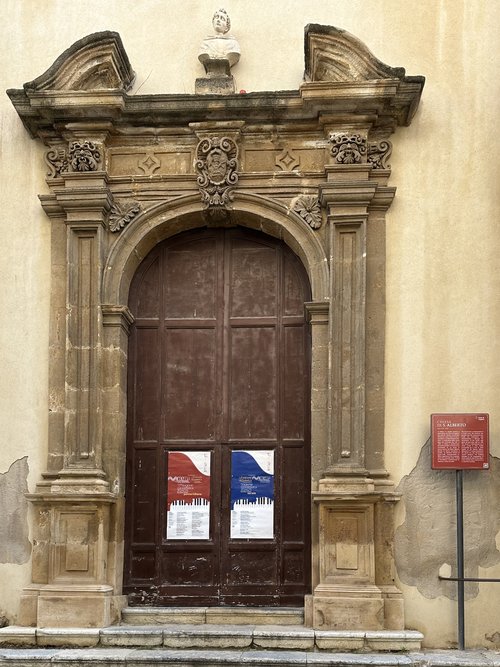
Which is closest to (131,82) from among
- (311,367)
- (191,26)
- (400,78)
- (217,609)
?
(191,26)

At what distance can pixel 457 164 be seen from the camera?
31.1 feet

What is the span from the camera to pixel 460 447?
29.3ft

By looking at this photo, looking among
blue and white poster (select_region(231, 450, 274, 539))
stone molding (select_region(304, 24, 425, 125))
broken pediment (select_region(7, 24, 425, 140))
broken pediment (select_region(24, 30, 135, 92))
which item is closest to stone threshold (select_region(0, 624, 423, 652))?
blue and white poster (select_region(231, 450, 274, 539))

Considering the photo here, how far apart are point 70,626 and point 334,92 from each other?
4851mm

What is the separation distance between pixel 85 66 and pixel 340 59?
215cm

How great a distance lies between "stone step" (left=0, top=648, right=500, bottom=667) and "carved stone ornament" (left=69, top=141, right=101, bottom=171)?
13.1ft

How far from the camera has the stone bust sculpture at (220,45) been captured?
9.63m

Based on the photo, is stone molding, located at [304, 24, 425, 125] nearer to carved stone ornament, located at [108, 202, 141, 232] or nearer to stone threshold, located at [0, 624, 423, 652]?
carved stone ornament, located at [108, 202, 141, 232]

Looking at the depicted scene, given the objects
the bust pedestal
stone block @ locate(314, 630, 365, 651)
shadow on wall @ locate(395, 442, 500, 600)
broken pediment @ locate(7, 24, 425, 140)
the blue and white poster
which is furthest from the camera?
the bust pedestal

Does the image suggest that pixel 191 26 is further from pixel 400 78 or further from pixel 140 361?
pixel 140 361

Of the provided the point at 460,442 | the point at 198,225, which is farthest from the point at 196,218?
the point at 460,442

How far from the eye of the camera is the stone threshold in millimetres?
8586

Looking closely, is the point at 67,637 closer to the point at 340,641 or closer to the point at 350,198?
the point at 340,641

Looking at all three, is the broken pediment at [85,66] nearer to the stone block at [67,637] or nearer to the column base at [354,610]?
the stone block at [67,637]
